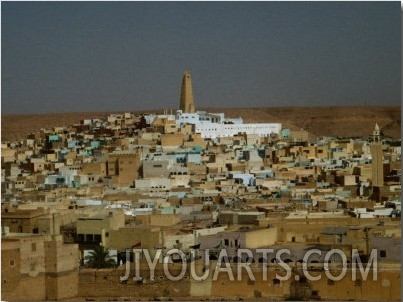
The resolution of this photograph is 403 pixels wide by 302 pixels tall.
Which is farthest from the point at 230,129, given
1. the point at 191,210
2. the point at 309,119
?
the point at 309,119

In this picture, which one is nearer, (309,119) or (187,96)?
(187,96)

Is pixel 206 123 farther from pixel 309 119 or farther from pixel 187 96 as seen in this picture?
pixel 309 119

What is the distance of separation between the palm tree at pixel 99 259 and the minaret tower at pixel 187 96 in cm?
1222

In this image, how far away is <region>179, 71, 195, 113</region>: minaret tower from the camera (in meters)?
21.6

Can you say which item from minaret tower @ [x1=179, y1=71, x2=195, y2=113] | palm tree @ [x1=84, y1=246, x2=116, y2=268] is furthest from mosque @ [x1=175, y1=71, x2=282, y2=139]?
palm tree @ [x1=84, y1=246, x2=116, y2=268]

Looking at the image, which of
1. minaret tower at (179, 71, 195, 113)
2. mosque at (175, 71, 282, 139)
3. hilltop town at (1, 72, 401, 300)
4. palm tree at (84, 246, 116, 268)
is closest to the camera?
hilltop town at (1, 72, 401, 300)

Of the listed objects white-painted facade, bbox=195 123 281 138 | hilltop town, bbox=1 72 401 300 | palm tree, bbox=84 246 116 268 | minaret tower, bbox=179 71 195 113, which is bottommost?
palm tree, bbox=84 246 116 268

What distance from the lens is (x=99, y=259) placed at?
8.61 m

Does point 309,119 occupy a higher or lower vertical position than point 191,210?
higher

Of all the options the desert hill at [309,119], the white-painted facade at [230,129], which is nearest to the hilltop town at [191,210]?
A: the white-painted facade at [230,129]

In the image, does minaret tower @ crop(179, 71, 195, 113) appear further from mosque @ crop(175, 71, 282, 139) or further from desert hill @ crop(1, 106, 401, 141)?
desert hill @ crop(1, 106, 401, 141)

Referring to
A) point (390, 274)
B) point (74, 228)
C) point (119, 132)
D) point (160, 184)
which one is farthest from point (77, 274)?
point (119, 132)

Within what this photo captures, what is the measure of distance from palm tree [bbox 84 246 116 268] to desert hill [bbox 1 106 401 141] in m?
25.2

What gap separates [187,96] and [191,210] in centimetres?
1191
